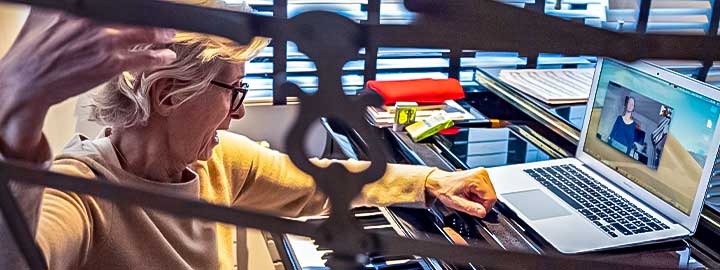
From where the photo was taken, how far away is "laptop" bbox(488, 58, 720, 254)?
1.43m

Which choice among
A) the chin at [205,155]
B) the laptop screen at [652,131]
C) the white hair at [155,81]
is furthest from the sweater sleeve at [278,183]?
the laptop screen at [652,131]

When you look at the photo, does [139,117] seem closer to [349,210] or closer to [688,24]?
[349,210]

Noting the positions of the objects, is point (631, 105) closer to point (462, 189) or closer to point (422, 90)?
point (462, 189)

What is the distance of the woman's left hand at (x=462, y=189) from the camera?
4.91 feet

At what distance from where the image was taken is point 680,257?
1416mm

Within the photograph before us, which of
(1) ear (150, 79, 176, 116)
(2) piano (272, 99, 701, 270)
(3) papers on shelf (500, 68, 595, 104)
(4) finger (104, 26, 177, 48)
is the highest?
(4) finger (104, 26, 177, 48)

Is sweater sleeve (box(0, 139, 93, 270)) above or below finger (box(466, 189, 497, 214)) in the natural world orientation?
above

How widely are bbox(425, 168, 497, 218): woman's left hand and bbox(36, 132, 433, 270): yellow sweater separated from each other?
0.08 ft

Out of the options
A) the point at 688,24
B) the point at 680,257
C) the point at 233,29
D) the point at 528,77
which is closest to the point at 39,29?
the point at 233,29

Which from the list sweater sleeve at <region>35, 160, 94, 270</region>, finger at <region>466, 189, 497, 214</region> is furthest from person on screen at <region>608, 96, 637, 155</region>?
sweater sleeve at <region>35, 160, 94, 270</region>

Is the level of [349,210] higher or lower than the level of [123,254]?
higher

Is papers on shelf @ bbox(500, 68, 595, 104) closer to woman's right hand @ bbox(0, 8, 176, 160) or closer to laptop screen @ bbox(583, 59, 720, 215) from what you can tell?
laptop screen @ bbox(583, 59, 720, 215)

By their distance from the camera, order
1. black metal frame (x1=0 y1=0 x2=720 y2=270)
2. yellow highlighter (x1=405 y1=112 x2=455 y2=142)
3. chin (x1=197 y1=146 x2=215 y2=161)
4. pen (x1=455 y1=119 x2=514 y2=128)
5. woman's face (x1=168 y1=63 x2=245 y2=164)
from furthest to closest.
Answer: pen (x1=455 y1=119 x2=514 y2=128)
yellow highlighter (x1=405 y1=112 x2=455 y2=142)
chin (x1=197 y1=146 x2=215 y2=161)
woman's face (x1=168 y1=63 x2=245 y2=164)
black metal frame (x1=0 y1=0 x2=720 y2=270)

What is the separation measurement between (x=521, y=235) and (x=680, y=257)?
287 millimetres
